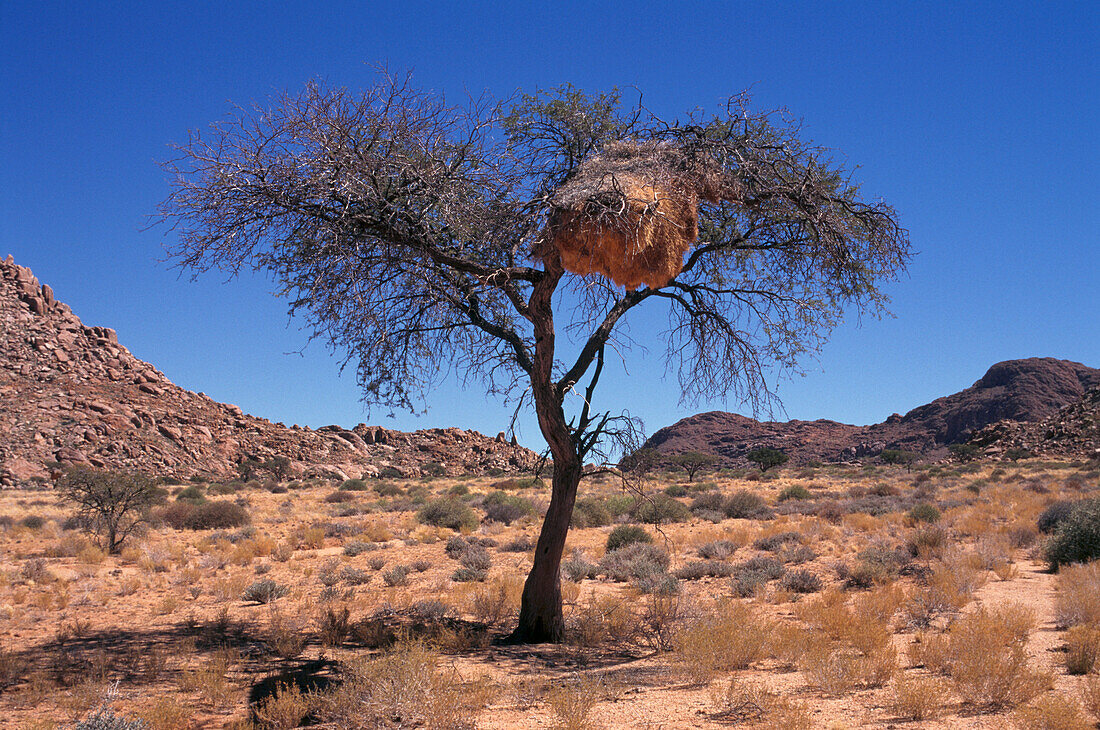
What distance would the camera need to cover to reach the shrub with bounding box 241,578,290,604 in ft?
39.2

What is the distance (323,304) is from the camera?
8.56m

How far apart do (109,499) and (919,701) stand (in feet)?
63.8

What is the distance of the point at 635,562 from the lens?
1424cm

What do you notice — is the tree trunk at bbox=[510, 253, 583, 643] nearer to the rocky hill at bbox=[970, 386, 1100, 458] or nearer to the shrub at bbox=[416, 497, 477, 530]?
the shrub at bbox=[416, 497, 477, 530]

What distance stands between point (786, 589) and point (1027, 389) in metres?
116

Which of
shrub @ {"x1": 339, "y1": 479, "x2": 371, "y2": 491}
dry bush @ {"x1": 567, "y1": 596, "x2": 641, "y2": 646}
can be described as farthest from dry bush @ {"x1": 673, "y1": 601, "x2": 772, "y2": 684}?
shrub @ {"x1": 339, "y1": 479, "x2": 371, "y2": 491}

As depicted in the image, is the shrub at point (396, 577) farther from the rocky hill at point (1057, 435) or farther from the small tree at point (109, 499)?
the rocky hill at point (1057, 435)

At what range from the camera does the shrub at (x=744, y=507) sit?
23891mm

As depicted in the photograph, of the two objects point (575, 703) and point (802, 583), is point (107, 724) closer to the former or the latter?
point (575, 703)

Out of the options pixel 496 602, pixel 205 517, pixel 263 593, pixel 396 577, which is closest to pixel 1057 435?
pixel 396 577

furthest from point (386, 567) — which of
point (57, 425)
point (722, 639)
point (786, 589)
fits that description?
point (57, 425)

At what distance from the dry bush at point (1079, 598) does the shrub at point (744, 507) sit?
1263 centimetres

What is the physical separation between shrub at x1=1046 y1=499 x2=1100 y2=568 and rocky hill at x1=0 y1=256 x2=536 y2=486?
29862 mm

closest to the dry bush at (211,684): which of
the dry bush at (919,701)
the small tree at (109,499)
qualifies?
the dry bush at (919,701)
